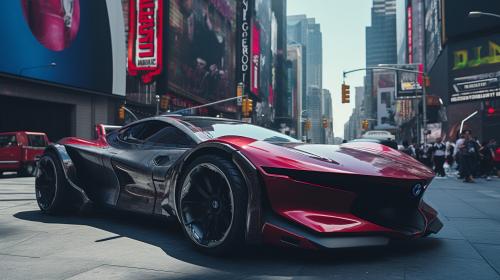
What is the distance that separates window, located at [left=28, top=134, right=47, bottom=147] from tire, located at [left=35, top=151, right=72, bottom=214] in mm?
12842

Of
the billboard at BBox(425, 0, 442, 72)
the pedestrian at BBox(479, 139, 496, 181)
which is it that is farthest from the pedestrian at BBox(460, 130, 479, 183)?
the billboard at BBox(425, 0, 442, 72)

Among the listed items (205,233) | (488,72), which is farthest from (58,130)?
(488,72)

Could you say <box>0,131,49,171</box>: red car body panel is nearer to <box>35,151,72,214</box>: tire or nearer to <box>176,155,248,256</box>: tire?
<box>35,151,72,214</box>: tire

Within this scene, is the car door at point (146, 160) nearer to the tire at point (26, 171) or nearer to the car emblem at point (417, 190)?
the car emblem at point (417, 190)

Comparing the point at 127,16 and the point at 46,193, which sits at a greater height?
the point at 127,16

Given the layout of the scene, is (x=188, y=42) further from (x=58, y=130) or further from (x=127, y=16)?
(x=58, y=130)

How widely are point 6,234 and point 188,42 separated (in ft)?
142

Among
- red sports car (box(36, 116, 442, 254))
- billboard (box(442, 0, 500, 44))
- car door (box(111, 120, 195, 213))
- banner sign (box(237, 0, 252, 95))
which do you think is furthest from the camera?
banner sign (box(237, 0, 252, 95))

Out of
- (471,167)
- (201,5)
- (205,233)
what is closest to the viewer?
(205,233)

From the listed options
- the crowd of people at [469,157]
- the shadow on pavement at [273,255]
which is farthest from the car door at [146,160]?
Result: the crowd of people at [469,157]

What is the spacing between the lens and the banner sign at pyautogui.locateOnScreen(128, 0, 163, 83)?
36062 mm

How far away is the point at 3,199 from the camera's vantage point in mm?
7445

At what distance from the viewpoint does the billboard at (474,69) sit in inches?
1644

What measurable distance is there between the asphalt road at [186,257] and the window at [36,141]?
13506 millimetres
